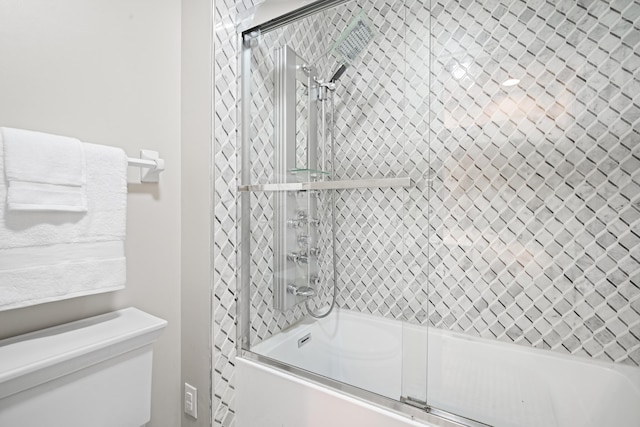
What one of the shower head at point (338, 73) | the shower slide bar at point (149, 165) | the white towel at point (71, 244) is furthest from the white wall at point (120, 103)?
the shower head at point (338, 73)

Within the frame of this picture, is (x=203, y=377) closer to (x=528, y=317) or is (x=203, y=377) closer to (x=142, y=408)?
(x=142, y=408)

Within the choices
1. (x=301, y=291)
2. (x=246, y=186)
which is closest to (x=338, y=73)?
(x=246, y=186)

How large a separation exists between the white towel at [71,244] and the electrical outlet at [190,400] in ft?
1.99

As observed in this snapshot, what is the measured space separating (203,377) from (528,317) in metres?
1.48

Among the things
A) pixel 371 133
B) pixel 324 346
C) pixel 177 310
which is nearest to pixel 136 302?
pixel 177 310

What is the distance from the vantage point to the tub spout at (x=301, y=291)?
1423 mm

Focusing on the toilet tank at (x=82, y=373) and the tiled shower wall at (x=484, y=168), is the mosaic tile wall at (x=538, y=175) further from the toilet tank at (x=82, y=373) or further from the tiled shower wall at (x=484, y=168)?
the toilet tank at (x=82, y=373)

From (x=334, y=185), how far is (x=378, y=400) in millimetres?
769

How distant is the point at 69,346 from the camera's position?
857mm

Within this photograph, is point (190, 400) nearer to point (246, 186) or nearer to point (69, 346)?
point (69, 346)

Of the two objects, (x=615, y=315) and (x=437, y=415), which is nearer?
(x=437, y=415)

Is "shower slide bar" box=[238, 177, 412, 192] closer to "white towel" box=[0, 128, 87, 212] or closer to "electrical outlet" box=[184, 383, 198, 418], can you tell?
"white towel" box=[0, 128, 87, 212]

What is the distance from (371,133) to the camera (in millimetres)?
1576

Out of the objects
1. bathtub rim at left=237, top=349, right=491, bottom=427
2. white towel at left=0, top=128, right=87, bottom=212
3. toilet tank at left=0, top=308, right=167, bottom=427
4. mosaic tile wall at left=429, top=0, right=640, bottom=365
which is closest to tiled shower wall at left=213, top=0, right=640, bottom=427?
mosaic tile wall at left=429, top=0, right=640, bottom=365
